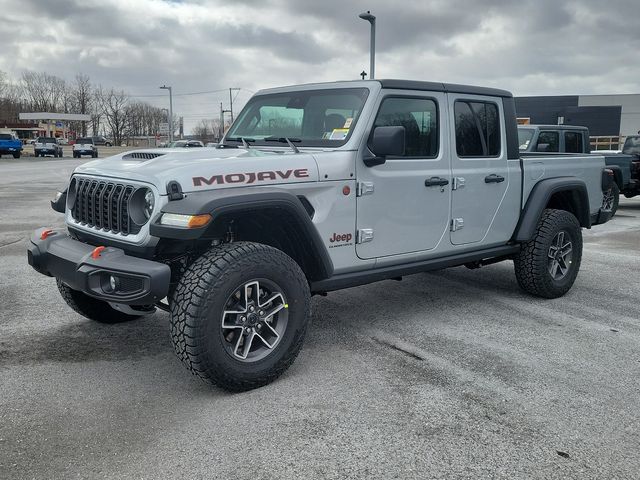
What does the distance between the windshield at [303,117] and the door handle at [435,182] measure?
0.76 metres

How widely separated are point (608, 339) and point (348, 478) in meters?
2.85

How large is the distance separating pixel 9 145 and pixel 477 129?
42.7 meters

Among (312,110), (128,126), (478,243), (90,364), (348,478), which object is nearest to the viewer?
(348,478)

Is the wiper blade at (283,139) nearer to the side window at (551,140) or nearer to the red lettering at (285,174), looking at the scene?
the red lettering at (285,174)

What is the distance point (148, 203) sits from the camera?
3.49 metres

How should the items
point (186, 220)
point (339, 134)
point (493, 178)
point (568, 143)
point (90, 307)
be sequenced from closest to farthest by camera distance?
point (186, 220) → point (339, 134) → point (90, 307) → point (493, 178) → point (568, 143)

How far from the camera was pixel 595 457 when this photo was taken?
9.27 ft

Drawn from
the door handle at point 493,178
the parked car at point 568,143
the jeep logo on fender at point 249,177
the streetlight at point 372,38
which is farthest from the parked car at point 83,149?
the jeep logo on fender at point 249,177

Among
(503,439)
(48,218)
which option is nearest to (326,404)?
(503,439)

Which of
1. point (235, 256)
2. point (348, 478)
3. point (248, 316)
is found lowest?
point (348, 478)

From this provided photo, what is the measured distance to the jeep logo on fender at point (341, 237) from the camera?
3934 millimetres

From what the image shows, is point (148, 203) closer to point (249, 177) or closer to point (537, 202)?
point (249, 177)

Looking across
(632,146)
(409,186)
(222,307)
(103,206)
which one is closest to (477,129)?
(409,186)

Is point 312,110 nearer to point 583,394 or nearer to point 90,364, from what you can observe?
point 90,364
